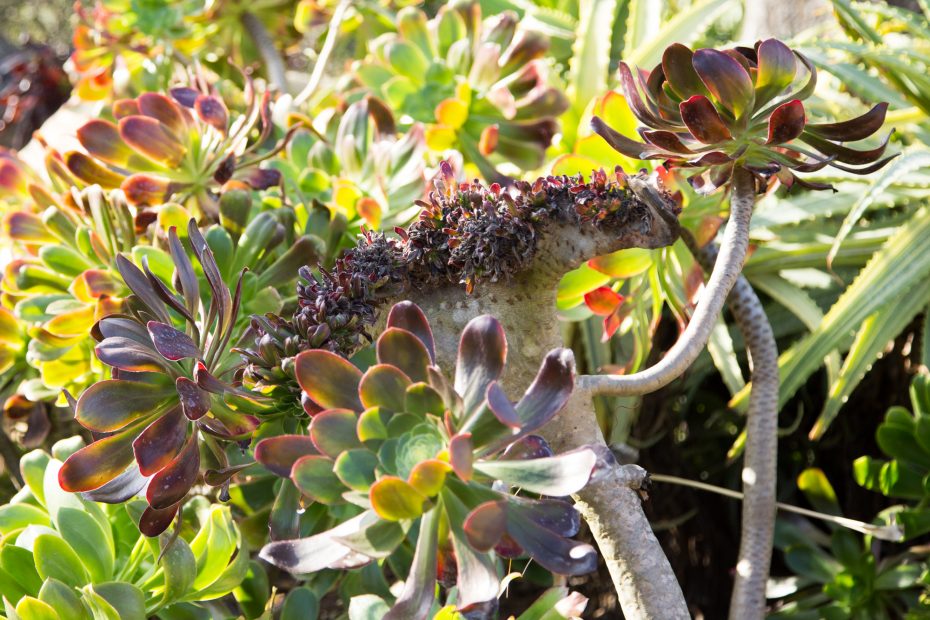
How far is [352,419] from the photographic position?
21.1 inches

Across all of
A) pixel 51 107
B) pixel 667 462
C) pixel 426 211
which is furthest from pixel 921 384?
pixel 51 107

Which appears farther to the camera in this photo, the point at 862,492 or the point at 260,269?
the point at 862,492

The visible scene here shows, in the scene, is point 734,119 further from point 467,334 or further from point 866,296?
point 866,296

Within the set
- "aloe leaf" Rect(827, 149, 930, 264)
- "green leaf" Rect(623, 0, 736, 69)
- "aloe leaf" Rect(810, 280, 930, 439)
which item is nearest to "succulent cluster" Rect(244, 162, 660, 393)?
"aloe leaf" Rect(827, 149, 930, 264)

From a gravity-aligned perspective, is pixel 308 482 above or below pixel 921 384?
above

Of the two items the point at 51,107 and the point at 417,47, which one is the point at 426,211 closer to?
the point at 417,47

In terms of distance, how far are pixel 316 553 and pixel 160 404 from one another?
20cm

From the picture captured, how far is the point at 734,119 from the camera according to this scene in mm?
662

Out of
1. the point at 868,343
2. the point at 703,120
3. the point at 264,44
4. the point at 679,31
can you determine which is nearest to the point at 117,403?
the point at 703,120

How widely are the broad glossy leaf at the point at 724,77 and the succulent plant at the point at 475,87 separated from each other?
44 cm

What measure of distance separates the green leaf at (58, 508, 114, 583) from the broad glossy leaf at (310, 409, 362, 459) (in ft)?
1.14

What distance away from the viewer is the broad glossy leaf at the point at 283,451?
534 millimetres

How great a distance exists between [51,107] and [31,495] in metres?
2.23

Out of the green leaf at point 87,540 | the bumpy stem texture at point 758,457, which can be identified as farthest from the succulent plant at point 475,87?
the green leaf at point 87,540
